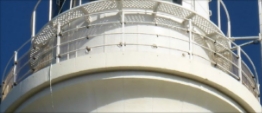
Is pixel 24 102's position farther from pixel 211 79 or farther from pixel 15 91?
pixel 211 79

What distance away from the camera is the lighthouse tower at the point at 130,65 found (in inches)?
838

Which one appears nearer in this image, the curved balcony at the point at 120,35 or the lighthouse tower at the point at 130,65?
the lighthouse tower at the point at 130,65

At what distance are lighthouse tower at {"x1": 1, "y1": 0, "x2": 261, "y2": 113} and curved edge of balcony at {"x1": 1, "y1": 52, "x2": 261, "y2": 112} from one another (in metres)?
0.02

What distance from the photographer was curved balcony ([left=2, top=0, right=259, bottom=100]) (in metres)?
22.1

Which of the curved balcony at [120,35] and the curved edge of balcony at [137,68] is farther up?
the curved balcony at [120,35]

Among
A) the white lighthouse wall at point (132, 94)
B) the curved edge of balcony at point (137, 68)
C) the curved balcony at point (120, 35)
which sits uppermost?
the curved balcony at point (120, 35)

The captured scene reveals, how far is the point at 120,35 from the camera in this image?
72.5 feet

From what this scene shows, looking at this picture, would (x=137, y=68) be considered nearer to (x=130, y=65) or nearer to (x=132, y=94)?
(x=130, y=65)

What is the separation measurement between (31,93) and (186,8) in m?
3.37

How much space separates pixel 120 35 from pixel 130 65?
1.10m

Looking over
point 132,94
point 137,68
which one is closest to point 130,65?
point 137,68

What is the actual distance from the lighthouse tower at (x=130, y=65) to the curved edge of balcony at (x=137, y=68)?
0.06ft

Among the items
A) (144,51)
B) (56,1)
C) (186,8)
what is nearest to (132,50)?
(144,51)

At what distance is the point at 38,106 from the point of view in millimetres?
21891
